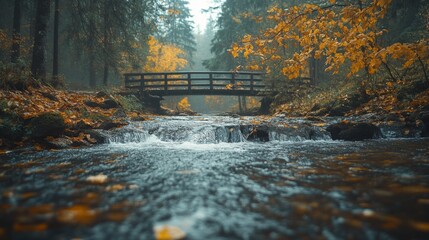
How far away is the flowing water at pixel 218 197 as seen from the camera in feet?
5.32

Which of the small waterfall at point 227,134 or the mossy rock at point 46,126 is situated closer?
the mossy rock at point 46,126

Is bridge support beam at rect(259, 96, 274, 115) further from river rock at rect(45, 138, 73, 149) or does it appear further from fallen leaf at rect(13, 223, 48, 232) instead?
fallen leaf at rect(13, 223, 48, 232)

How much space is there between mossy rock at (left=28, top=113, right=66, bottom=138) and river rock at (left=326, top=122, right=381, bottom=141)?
5953 millimetres

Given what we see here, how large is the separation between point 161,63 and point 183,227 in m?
33.3

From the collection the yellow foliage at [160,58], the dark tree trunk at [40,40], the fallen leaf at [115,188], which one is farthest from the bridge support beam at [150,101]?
the fallen leaf at [115,188]

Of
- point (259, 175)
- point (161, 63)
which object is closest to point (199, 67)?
point (161, 63)

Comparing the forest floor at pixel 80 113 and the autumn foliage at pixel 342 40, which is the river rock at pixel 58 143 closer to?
the forest floor at pixel 80 113

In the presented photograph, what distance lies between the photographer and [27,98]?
748cm

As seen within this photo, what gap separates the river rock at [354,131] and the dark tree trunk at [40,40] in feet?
31.7

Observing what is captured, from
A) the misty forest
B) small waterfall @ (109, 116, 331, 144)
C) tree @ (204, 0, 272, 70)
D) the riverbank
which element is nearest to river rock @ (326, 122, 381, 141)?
the misty forest

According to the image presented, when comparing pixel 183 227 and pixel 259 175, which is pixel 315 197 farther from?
pixel 183 227

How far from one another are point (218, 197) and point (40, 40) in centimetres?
1045

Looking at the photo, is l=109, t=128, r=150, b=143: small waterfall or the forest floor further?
l=109, t=128, r=150, b=143: small waterfall

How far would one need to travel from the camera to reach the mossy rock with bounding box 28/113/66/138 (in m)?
5.31
